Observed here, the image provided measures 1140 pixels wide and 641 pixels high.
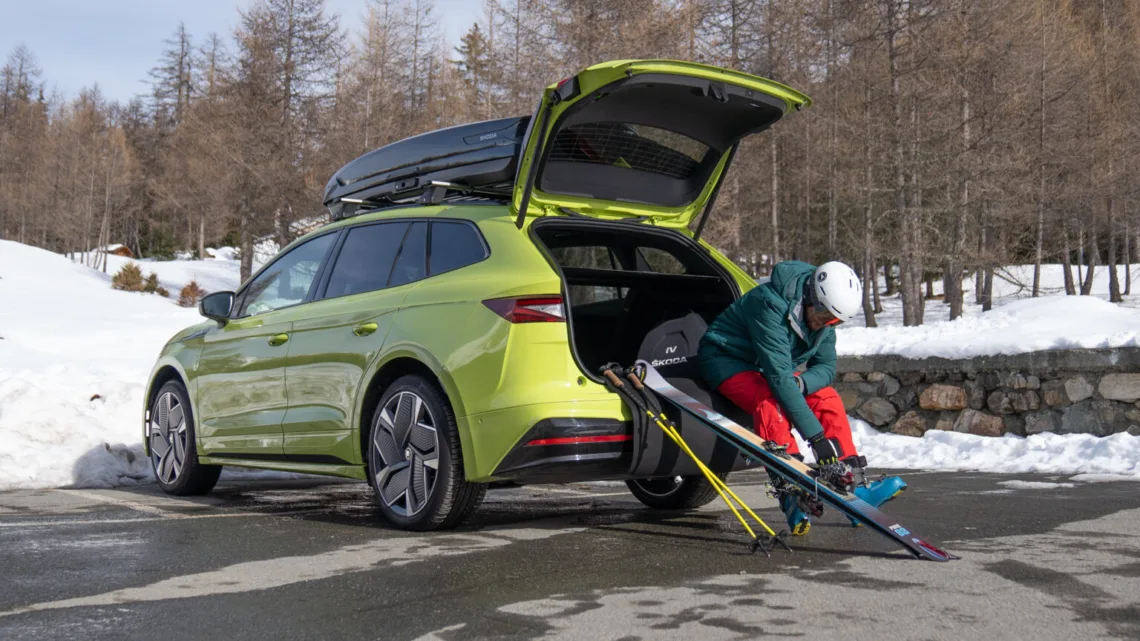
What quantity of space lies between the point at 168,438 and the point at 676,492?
11.7 feet

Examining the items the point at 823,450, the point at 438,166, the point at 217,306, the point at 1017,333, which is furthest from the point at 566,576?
the point at 1017,333

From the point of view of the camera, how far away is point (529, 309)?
4848mm

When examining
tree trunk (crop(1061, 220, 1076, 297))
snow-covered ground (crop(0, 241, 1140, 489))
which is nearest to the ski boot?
snow-covered ground (crop(0, 241, 1140, 489))

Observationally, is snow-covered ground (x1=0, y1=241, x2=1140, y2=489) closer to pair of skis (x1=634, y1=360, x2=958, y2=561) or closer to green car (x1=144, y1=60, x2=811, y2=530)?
green car (x1=144, y1=60, x2=811, y2=530)

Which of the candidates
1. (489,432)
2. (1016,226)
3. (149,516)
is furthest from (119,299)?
(489,432)

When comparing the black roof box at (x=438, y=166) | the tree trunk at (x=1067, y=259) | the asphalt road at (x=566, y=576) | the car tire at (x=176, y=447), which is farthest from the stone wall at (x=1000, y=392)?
the tree trunk at (x=1067, y=259)

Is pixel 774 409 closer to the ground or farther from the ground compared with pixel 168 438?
farther from the ground

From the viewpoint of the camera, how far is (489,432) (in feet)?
15.8

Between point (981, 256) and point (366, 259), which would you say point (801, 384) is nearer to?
point (366, 259)

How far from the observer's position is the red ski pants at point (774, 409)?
16.9ft

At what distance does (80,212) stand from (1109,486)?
5279 centimetres

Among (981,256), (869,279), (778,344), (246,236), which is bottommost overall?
(778,344)

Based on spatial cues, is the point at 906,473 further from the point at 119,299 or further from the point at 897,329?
the point at 119,299

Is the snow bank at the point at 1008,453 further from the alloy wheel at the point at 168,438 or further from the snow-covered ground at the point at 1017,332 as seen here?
the alloy wheel at the point at 168,438
